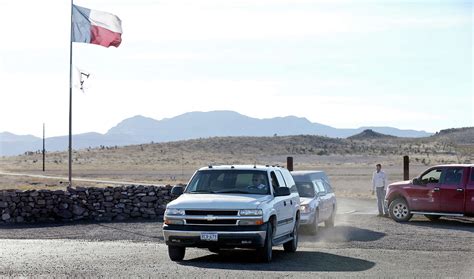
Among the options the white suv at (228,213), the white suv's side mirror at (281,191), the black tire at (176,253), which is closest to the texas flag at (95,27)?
the white suv at (228,213)

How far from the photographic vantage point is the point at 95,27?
3069cm

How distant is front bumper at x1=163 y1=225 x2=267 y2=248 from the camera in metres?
16.4

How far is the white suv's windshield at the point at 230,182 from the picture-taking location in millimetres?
17688

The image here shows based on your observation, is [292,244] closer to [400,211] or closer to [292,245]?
[292,245]

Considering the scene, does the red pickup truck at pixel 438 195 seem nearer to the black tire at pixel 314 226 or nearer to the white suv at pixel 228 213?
the black tire at pixel 314 226

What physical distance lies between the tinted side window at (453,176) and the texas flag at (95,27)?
1208cm

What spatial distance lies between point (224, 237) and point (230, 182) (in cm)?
178

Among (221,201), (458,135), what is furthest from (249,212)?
(458,135)

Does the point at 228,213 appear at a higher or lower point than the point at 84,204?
higher

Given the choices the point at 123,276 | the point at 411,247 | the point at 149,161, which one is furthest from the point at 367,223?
the point at 149,161

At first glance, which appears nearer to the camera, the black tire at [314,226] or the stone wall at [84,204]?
the black tire at [314,226]

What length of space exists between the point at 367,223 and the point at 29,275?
46.9 feet

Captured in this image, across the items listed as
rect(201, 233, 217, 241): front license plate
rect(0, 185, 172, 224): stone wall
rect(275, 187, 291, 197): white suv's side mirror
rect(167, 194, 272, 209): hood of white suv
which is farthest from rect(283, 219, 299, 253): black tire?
rect(0, 185, 172, 224): stone wall

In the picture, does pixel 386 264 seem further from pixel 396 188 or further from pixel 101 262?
pixel 396 188
